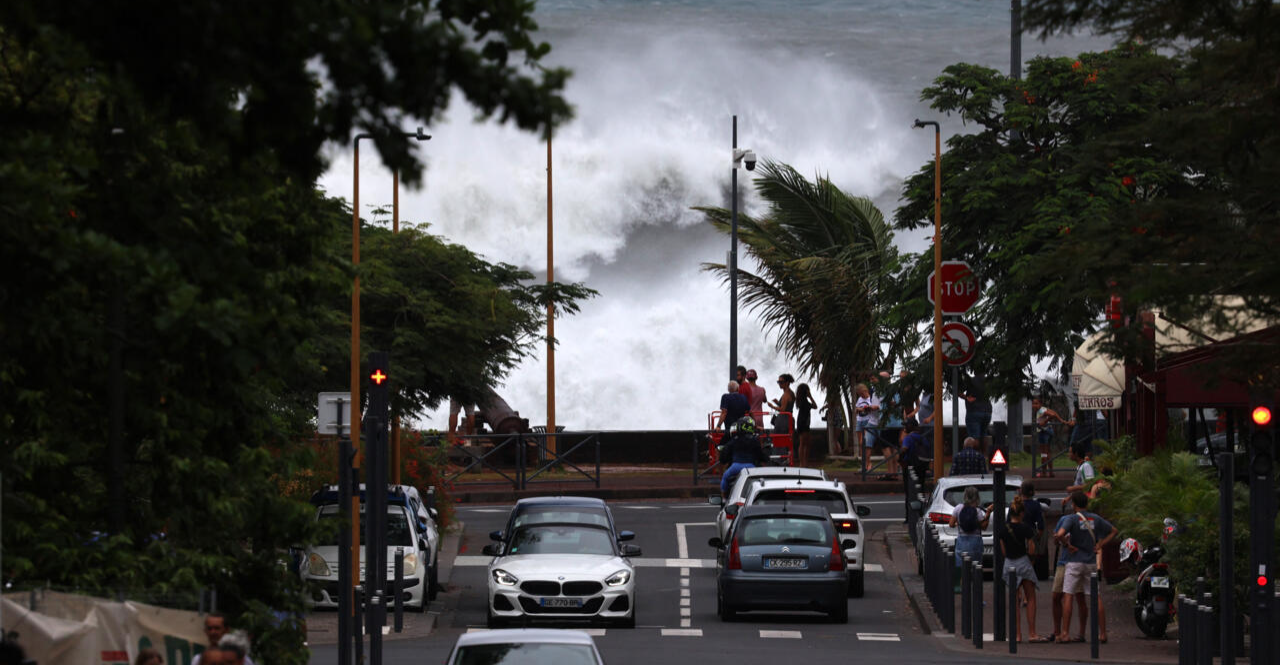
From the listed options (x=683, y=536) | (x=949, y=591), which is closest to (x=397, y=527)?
(x=949, y=591)

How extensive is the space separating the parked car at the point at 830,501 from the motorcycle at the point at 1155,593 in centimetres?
521

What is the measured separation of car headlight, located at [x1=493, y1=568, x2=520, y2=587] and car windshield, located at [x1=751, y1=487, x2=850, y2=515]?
468 cm

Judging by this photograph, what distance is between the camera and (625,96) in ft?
320

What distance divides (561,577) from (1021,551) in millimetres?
5267

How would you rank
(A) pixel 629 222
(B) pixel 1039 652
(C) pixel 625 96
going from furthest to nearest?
(C) pixel 625 96 < (A) pixel 629 222 < (B) pixel 1039 652

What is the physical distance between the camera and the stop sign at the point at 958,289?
3422 cm

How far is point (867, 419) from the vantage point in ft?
135

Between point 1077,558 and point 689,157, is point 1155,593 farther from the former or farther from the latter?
point 689,157

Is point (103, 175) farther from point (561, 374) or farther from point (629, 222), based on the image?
point (629, 222)

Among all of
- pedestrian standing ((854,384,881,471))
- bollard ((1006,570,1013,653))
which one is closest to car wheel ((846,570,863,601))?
bollard ((1006,570,1013,653))

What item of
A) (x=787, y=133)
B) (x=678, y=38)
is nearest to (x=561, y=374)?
(x=787, y=133)

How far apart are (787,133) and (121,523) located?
8272cm

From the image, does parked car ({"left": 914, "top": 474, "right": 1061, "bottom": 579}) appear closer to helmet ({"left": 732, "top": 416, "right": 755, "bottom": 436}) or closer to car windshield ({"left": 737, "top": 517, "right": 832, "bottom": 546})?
car windshield ({"left": 737, "top": 517, "right": 832, "bottom": 546})

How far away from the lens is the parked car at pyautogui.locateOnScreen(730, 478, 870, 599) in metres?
26.9
